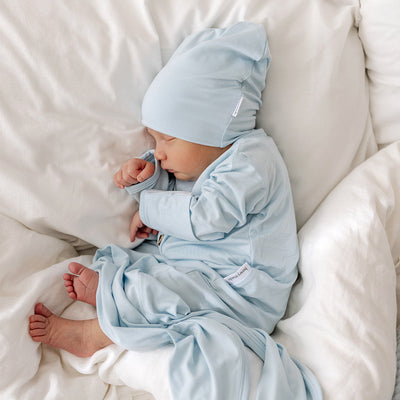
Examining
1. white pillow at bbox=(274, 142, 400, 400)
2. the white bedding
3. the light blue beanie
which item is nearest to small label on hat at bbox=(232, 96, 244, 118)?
the light blue beanie

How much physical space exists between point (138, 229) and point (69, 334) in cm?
31

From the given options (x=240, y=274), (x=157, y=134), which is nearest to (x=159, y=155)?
(x=157, y=134)

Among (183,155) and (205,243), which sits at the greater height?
(183,155)

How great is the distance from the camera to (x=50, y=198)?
3.46 ft

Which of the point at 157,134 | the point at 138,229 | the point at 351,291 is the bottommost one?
the point at 351,291

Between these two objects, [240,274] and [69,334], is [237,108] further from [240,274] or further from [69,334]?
[69,334]

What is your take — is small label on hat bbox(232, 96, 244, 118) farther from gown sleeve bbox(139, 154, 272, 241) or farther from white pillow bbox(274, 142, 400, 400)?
white pillow bbox(274, 142, 400, 400)

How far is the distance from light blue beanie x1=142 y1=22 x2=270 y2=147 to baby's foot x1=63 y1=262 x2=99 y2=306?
35 centimetres

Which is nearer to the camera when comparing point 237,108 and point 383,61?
point 237,108

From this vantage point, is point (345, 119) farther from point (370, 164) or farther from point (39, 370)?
point (39, 370)

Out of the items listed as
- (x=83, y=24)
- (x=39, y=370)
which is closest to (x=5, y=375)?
(x=39, y=370)

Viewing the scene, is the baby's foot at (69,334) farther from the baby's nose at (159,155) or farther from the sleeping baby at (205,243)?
the baby's nose at (159,155)

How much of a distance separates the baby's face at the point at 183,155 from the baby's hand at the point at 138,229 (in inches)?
5.8

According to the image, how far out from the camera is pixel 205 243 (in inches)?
43.4
